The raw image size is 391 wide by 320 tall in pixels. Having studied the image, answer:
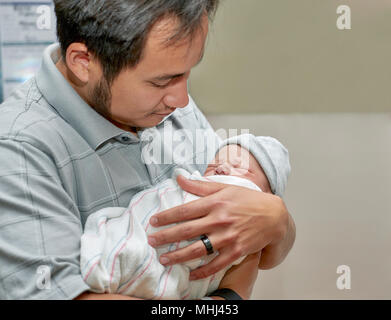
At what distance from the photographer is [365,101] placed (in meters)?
1.83

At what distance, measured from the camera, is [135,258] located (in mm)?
927

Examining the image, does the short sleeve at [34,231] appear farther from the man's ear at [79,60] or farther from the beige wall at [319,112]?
the beige wall at [319,112]

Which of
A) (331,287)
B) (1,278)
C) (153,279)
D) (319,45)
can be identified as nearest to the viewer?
(1,278)

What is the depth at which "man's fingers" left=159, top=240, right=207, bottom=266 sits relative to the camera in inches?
38.0

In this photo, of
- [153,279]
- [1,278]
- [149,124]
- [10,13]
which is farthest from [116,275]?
[10,13]

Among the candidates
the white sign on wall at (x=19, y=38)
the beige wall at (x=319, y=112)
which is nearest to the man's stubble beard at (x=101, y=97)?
the beige wall at (x=319, y=112)

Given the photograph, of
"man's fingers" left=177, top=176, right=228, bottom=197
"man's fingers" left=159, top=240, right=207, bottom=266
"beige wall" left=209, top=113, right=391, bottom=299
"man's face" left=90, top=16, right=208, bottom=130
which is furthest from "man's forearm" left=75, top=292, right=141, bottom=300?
"beige wall" left=209, top=113, right=391, bottom=299

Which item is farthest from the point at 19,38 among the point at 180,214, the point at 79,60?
the point at 180,214

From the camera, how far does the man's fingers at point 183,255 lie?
0.96 m

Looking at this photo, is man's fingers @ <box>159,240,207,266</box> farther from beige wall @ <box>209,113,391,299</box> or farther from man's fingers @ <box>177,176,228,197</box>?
beige wall @ <box>209,113,391,299</box>

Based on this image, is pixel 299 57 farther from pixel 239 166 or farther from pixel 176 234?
pixel 176 234
